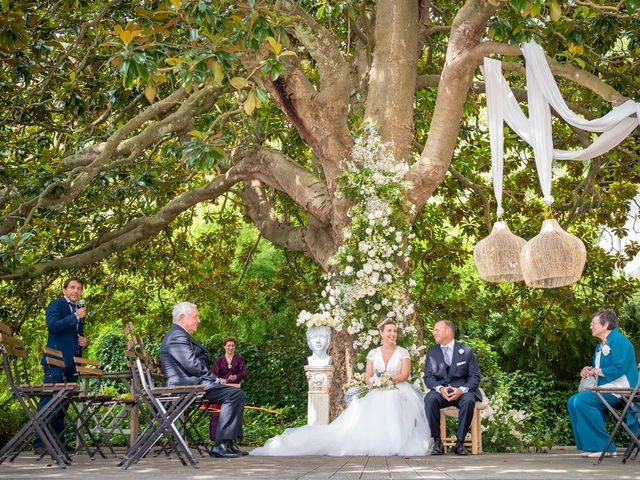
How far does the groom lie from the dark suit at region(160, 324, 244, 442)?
2191mm

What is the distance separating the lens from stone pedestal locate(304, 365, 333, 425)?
9.96 meters

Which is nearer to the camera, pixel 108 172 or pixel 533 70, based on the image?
pixel 533 70

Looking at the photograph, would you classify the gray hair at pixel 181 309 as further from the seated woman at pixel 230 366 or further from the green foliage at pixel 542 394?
the green foliage at pixel 542 394

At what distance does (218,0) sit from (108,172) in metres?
3.74

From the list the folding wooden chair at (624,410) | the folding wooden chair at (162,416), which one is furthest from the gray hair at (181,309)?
the folding wooden chair at (624,410)

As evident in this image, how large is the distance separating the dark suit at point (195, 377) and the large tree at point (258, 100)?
166cm

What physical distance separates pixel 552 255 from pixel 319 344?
289 centimetres

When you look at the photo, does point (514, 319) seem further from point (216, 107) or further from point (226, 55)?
point (226, 55)

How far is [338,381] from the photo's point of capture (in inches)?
412

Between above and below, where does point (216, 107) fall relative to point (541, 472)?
above

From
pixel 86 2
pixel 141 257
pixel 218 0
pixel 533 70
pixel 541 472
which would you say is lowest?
pixel 541 472

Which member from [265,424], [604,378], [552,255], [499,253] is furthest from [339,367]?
[265,424]

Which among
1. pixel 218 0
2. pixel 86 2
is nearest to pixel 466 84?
pixel 218 0

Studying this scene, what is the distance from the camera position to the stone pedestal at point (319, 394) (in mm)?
9961
